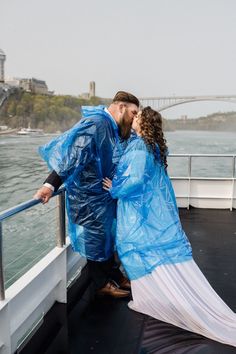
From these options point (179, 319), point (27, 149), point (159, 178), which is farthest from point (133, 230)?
point (27, 149)

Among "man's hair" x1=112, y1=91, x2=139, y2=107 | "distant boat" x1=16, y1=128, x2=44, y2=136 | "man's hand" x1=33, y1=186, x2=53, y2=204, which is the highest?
"man's hair" x1=112, y1=91, x2=139, y2=107

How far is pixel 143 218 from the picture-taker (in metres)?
1.91

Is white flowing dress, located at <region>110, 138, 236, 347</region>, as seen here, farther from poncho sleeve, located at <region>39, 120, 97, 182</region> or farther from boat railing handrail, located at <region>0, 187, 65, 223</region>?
boat railing handrail, located at <region>0, 187, 65, 223</region>

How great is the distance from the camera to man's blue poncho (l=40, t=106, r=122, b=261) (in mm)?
1856

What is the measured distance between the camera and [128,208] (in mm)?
1924

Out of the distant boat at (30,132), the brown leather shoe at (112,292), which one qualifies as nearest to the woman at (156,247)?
the brown leather shoe at (112,292)

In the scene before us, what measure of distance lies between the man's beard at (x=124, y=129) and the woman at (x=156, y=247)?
3.6 inches

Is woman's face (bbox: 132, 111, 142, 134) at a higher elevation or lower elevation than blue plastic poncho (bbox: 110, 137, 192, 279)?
higher

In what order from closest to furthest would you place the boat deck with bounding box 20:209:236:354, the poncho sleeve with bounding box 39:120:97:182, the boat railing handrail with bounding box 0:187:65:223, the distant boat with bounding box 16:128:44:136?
the boat railing handrail with bounding box 0:187:65:223 < the boat deck with bounding box 20:209:236:354 < the poncho sleeve with bounding box 39:120:97:182 < the distant boat with bounding box 16:128:44:136

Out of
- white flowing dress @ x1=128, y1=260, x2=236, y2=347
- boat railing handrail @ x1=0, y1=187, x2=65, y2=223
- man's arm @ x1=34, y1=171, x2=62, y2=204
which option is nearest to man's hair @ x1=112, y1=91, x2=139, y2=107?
man's arm @ x1=34, y1=171, x2=62, y2=204

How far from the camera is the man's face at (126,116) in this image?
2.03 metres

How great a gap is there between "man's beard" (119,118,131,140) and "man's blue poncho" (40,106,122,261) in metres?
0.06

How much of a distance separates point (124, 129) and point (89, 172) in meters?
0.33

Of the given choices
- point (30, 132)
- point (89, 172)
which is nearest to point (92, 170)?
point (89, 172)
